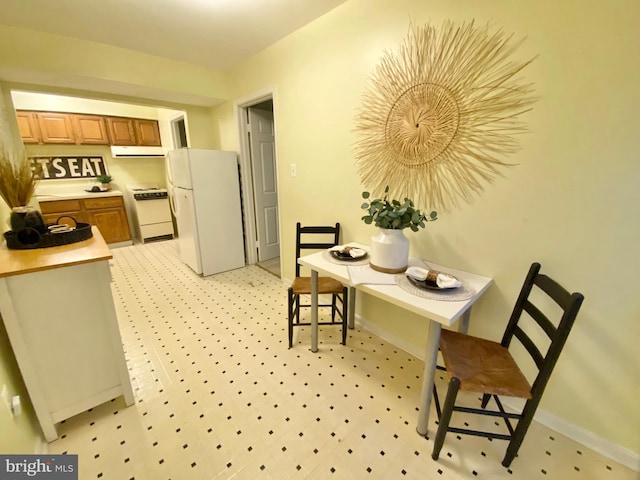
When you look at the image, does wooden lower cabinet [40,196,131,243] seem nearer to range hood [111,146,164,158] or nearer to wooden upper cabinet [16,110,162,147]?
range hood [111,146,164,158]

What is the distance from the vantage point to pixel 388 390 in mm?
1642

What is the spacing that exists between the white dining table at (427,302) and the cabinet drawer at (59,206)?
4.17 metres

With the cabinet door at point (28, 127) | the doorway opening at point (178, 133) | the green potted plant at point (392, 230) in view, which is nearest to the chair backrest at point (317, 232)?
the green potted plant at point (392, 230)

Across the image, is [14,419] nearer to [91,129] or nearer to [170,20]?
[170,20]

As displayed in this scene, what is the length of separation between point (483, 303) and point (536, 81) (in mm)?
1161

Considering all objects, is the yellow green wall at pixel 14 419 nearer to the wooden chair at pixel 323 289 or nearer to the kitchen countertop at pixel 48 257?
the kitchen countertop at pixel 48 257

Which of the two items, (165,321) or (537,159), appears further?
(165,321)

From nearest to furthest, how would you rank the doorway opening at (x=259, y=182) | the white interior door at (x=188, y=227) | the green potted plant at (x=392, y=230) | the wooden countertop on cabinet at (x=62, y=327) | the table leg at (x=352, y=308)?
the wooden countertop on cabinet at (x=62, y=327) → the green potted plant at (x=392, y=230) → the table leg at (x=352, y=308) → the white interior door at (x=188, y=227) → the doorway opening at (x=259, y=182)

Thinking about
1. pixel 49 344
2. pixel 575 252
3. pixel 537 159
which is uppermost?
pixel 537 159

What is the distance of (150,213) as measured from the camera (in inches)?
180

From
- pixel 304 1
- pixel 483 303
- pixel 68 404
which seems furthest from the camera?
pixel 304 1

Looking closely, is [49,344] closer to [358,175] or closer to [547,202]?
[358,175]

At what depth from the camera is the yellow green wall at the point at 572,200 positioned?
1.08m

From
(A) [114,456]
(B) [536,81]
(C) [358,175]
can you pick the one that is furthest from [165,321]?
(B) [536,81]
